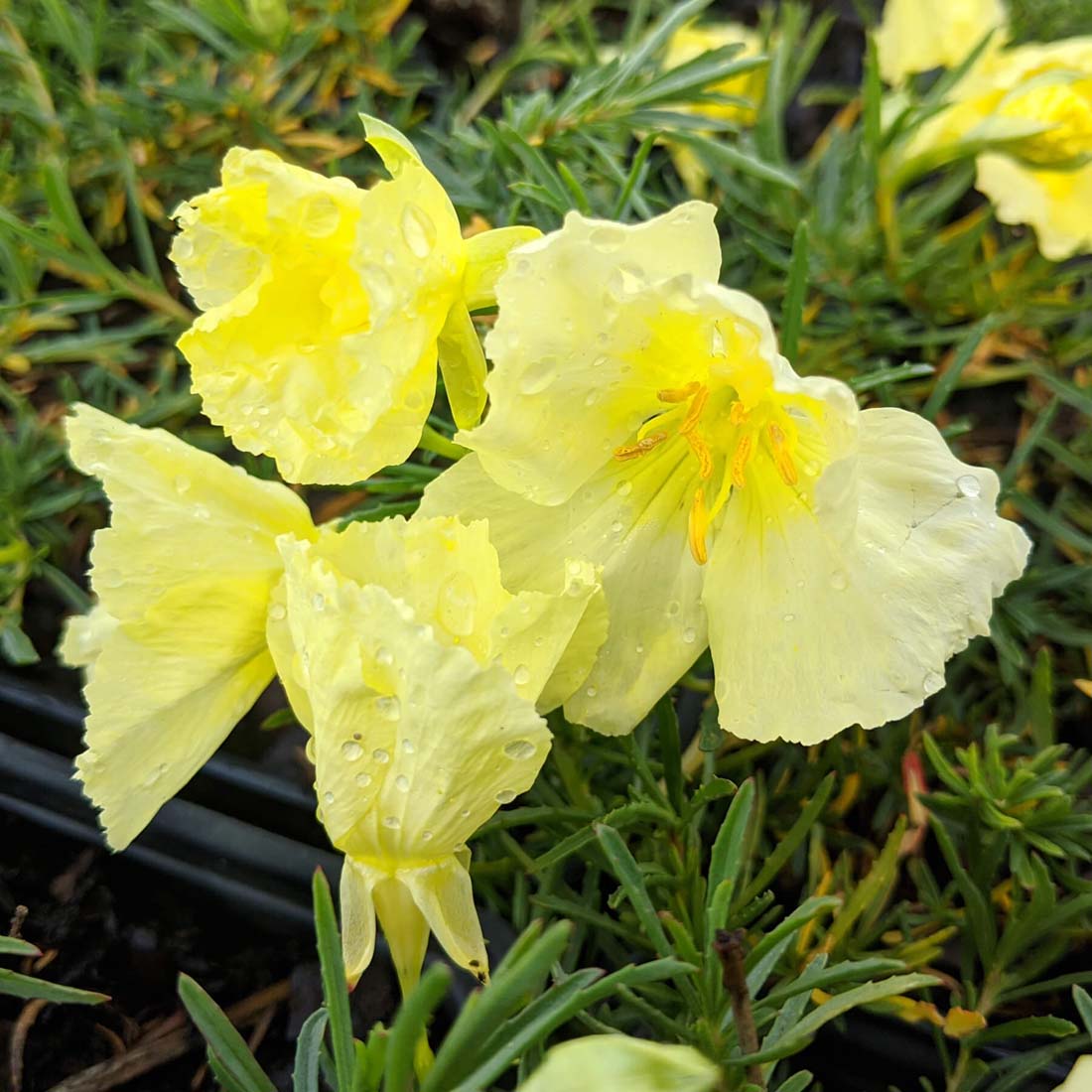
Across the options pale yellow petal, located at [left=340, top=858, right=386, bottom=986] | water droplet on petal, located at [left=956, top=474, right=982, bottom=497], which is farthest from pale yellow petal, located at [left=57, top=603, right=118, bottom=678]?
water droplet on petal, located at [left=956, top=474, right=982, bottom=497]

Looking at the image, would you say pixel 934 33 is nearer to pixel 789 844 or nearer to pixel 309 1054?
pixel 789 844

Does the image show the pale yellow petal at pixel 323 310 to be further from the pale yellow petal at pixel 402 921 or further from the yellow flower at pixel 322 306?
the pale yellow petal at pixel 402 921

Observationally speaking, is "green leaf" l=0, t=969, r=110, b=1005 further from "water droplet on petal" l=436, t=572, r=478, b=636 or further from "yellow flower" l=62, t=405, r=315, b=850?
"water droplet on petal" l=436, t=572, r=478, b=636

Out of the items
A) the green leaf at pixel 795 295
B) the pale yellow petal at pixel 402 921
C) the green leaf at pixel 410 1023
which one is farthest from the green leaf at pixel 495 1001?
the green leaf at pixel 795 295

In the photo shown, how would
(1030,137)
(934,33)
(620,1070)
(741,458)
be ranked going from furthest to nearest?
1. (934,33)
2. (1030,137)
3. (741,458)
4. (620,1070)

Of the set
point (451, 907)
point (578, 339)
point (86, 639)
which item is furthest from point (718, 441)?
point (86, 639)

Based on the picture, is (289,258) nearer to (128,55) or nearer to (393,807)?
(393,807)
